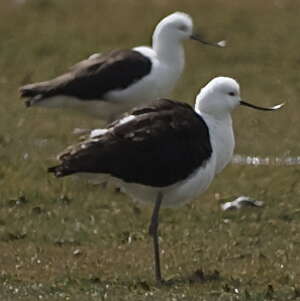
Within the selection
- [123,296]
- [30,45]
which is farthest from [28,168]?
[30,45]

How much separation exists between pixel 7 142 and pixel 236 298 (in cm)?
744

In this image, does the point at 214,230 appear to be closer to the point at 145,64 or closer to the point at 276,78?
the point at 145,64

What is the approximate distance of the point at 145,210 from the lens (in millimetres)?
13609

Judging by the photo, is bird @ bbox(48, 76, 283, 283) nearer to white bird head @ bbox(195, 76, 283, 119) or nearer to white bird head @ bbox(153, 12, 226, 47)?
white bird head @ bbox(195, 76, 283, 119)

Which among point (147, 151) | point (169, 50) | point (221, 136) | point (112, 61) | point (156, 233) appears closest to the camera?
point (147, 151)

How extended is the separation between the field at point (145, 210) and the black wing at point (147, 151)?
838 millimetres

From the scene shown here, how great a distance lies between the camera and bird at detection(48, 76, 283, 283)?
10.6 metres

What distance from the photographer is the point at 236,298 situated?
9789 millimetres

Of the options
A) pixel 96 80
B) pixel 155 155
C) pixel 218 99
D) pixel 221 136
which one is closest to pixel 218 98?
pixel 218 99

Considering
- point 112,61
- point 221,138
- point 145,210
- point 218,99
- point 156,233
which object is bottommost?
point 145,210

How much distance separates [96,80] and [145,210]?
2.51 metres

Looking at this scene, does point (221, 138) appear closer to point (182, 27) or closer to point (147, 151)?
point (147, 151)

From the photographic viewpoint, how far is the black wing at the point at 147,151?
34.7 feet

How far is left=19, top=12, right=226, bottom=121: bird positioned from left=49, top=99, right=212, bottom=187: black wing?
4751mm
